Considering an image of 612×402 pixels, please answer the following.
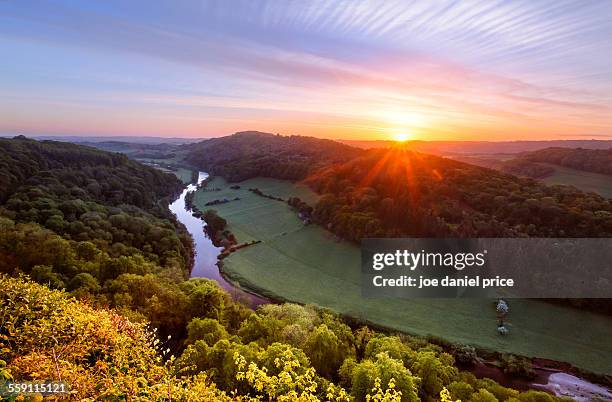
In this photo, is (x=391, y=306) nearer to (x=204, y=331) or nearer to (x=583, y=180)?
(x=204, y=331)

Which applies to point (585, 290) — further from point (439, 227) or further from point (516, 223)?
point (439, 227)

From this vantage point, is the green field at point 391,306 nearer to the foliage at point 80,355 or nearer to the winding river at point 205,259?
the winding river at point 205,259

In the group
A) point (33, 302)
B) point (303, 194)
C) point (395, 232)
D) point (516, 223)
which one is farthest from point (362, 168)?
point (33, 302)

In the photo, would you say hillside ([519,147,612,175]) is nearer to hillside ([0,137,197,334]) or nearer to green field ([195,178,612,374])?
green field ([195,178,612,374])

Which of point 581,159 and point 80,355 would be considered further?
point 581,159

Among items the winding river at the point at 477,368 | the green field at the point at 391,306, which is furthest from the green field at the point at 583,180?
the winding river at the point at 477,368

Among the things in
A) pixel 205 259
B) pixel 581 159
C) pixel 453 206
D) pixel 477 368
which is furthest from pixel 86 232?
pixel 581 159
